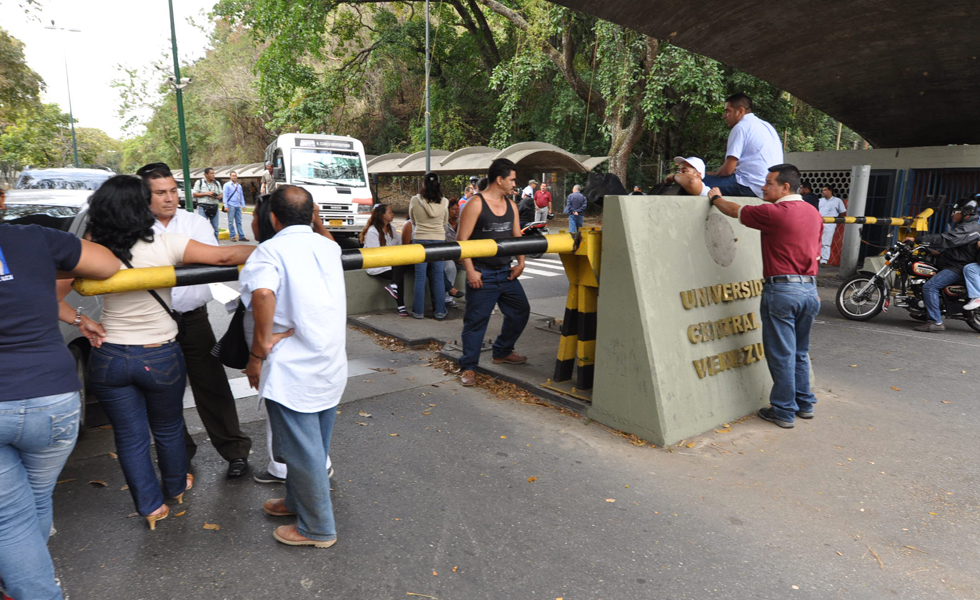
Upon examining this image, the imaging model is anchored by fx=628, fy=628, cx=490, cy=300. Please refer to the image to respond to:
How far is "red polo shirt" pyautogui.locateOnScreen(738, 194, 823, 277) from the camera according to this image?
13.7 feet

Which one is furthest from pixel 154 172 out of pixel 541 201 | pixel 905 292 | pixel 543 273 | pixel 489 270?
pixel 541 201

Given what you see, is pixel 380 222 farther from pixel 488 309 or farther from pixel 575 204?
pixel 575 204

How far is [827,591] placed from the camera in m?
2.65

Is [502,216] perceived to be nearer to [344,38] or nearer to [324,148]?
[324,148]

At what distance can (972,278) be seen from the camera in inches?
295

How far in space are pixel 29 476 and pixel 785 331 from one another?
13.9 ft

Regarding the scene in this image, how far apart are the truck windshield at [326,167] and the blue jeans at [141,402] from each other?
14429mm

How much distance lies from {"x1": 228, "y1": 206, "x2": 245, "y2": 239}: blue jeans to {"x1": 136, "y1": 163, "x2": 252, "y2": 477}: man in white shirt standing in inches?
586

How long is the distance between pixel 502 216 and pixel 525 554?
305 cm

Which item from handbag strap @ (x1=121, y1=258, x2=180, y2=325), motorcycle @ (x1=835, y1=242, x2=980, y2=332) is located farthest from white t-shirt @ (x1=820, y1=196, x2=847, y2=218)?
handbag strap @ (x1=121, y1=258, x2=180, y2=325)


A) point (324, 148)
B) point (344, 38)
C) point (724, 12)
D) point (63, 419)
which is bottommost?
point (63, 419)

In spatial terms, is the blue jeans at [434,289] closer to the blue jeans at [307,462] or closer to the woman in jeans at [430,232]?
the woman in jeans at [430,232]

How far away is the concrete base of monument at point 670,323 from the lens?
404 cm

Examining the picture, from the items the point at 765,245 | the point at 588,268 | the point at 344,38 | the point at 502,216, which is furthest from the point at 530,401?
the point at 344,38
